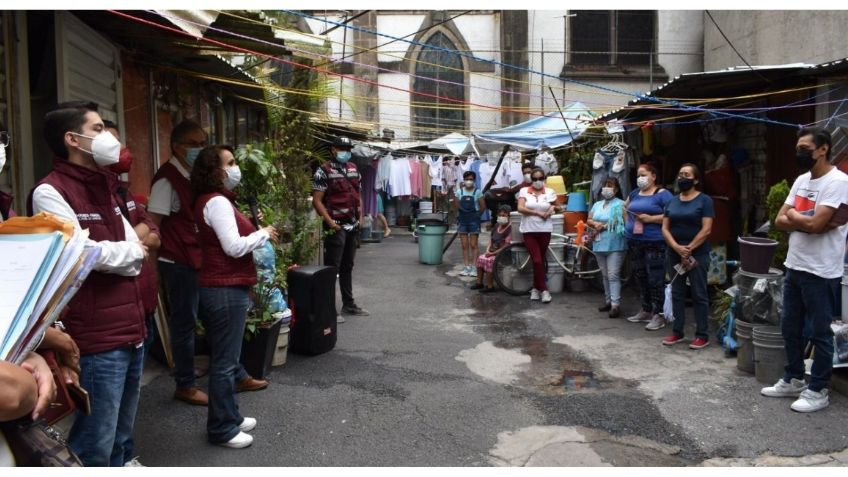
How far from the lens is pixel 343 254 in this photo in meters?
8.20

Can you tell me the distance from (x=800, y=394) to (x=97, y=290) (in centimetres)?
486

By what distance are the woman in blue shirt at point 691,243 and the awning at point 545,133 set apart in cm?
419

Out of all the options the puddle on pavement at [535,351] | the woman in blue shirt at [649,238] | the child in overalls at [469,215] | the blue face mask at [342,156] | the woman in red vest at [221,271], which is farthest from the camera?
the child in overalls at [469,215]

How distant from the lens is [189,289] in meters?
4.98

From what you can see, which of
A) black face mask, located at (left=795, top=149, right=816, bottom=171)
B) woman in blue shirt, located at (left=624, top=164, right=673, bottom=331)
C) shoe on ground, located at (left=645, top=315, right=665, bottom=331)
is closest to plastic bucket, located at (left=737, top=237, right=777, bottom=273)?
black face mask, located at (left=795, top=149, right=816, bottom=171)

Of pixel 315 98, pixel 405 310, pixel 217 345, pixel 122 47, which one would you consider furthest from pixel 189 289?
pixel 405 310

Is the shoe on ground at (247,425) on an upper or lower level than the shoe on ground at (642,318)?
lower

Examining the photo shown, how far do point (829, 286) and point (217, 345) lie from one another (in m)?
4.29

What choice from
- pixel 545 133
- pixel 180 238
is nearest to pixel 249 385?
pixel 180 238

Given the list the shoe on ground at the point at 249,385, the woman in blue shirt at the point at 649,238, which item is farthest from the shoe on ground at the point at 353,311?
the woman in blue shirt at the point at 649,238

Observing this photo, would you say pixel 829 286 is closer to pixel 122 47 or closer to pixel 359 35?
pixel 122 47

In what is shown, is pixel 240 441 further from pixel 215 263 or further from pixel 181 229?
pixel 181 229

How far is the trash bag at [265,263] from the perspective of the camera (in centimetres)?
593

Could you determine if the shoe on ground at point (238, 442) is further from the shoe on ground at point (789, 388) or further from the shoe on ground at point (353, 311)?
the shoe on ground at point (353, 311)
